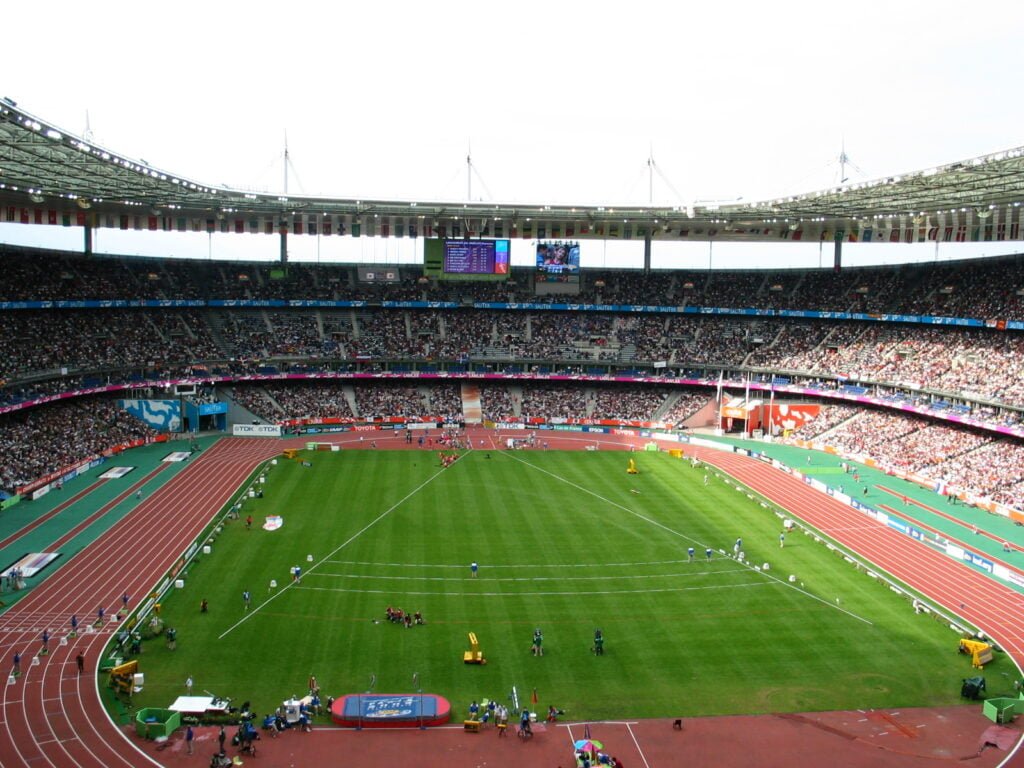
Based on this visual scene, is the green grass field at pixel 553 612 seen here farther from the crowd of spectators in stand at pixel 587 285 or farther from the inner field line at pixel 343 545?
the crowd of spectators in stand at pixel 587 285

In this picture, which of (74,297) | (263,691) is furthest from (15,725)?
(74,297)

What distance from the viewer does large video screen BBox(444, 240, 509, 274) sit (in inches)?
3140

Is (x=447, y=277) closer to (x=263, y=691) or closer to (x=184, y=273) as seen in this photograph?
(x=184, y=273)

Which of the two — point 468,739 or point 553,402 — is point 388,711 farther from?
point 553,402

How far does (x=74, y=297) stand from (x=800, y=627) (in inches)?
2391

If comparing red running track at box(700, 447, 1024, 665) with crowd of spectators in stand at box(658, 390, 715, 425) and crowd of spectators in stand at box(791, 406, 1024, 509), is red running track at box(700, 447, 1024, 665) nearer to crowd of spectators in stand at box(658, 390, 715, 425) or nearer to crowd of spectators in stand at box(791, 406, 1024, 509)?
crowd of spectators in stand at box(791, 406, 1024, 509)

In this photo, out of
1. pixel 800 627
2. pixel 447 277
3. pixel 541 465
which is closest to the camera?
pixel 800 627

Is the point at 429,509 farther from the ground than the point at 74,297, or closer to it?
closer to it

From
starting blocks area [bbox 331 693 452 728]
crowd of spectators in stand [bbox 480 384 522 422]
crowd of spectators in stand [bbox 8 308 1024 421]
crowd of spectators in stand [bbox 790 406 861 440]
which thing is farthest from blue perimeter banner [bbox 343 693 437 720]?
crowd of spectators in stand [bbox 480 384 522 422]

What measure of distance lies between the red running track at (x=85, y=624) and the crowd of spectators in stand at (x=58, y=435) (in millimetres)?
7660

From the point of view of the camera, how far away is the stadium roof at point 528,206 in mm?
43344

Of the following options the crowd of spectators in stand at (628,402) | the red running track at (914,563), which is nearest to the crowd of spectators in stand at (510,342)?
the crowd of spectators in stand at (628,402)

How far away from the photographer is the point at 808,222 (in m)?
70.5

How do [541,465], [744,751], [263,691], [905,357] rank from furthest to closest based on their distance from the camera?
[905,357] < [541,465] < [263,691] < [744,751]
